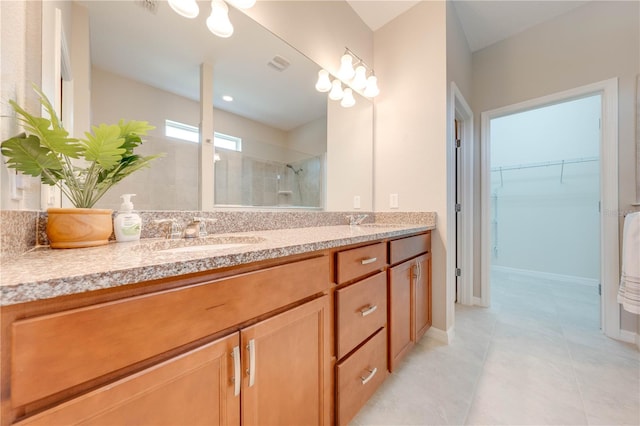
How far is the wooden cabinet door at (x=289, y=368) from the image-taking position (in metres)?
0.63

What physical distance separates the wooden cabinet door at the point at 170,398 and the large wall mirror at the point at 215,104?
2.26 feet

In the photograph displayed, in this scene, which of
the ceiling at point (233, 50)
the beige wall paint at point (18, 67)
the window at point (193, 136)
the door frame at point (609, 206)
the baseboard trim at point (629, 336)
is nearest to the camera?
the beige wall paint at point (18, 67)

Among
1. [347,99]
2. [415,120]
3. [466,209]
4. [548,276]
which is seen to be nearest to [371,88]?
[347,99]

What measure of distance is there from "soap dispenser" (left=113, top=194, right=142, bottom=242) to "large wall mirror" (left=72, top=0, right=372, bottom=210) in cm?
8

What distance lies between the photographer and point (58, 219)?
2.20 ft

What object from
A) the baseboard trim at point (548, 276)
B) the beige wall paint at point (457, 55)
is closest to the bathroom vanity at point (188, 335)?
the beige wall paint at point (457, 55)

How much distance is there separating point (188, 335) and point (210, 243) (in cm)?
52

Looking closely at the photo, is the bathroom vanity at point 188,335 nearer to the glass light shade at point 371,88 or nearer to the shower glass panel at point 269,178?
the shower glass panel at point 269,178

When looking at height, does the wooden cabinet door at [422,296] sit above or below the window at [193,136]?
below

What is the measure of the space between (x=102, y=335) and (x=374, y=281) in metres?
Result: 0.95

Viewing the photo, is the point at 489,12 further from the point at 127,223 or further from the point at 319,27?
the point at 127,223

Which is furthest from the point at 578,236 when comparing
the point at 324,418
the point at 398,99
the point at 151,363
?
the point at 151,363

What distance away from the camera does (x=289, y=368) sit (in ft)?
2.41

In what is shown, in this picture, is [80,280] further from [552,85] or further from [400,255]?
[552,85]
